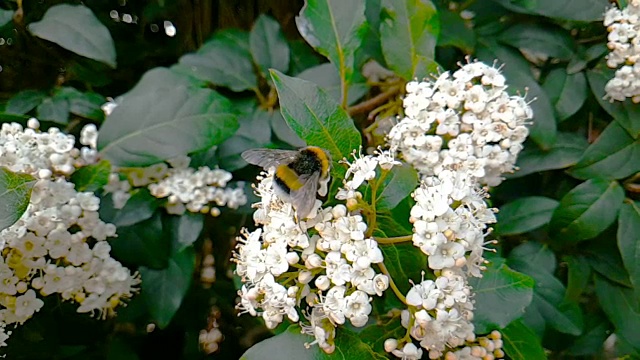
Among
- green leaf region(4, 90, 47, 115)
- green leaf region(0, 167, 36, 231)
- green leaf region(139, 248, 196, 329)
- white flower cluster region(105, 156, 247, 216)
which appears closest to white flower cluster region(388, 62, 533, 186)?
white flower cluster region(105, 156, 247, 216)

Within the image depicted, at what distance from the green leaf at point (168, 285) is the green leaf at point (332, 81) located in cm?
40

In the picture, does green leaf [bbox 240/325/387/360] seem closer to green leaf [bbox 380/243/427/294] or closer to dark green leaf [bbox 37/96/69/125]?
green leaf [bbox 380/243/427/294]

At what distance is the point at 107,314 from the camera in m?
1.25

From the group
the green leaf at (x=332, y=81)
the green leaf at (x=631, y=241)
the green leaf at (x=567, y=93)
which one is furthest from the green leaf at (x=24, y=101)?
the green leaf at (x=631, y=241)

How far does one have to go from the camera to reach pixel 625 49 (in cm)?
120

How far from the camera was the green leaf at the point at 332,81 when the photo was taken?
1.23m

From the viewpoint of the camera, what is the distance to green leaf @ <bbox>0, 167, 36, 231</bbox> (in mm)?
747

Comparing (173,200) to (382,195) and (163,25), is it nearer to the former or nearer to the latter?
(382,195)

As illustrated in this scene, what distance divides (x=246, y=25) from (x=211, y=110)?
1.53ft

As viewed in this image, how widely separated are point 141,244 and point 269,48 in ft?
1.58

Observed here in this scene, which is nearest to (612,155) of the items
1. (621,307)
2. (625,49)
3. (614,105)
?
(614,105)

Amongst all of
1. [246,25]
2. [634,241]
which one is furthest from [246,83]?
[634,241]

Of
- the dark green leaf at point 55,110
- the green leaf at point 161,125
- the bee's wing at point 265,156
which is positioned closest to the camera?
the bee's wing at point 265,156

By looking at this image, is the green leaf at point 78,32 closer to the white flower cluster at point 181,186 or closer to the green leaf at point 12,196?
the white flower cluster at point 181,186
